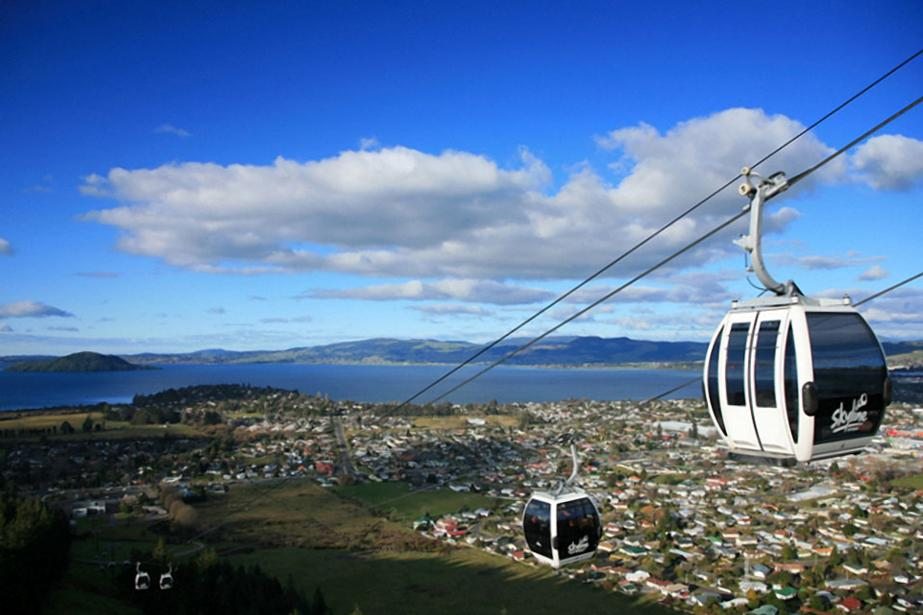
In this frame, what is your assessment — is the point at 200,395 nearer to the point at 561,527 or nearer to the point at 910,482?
the point at 910,482

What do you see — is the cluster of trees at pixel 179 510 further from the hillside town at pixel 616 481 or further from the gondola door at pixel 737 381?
the gondola door at pixel 737 381

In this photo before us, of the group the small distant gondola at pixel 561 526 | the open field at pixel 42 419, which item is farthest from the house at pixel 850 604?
the open field at pixel 42 419

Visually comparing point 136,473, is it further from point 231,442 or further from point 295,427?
point 295,427

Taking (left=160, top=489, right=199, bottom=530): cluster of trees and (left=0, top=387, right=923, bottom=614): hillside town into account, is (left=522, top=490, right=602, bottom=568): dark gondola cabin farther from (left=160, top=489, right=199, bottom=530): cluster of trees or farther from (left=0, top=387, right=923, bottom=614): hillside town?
(left=160, top=489, right=199, bottom=530): cluster of trees

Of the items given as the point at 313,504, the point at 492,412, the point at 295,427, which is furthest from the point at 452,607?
the point at 492,412

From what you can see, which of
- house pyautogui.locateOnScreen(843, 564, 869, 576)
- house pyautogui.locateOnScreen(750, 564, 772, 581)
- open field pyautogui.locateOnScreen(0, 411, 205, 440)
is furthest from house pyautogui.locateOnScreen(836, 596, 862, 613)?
open field pyautogui.locateOnScreen(0, 411, 205, 440)
